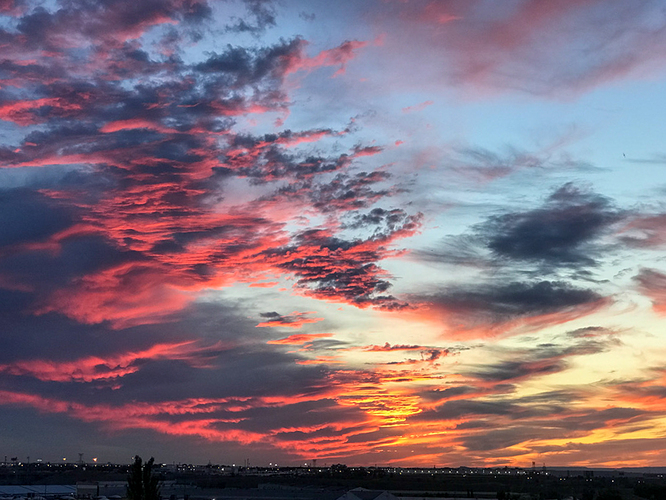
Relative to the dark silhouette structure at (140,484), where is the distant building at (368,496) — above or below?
below

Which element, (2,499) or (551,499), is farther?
(551,499)

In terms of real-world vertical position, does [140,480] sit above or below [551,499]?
above

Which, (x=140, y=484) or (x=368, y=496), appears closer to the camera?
(x=140, y=484)

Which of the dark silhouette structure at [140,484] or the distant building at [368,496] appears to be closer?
the dark silhouette structure at [140,484]

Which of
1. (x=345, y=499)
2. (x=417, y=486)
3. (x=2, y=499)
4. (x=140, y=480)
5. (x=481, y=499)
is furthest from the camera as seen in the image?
(x=417, y=486)

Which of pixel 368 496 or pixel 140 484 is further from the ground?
pixel 140 484

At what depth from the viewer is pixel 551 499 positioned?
117 meters

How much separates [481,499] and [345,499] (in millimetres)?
37863

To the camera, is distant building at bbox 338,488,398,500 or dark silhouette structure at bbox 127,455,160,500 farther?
distant building at bbox 338,488,398,500

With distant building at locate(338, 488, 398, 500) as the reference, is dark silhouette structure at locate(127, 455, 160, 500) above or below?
above

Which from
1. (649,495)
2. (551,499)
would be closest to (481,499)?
(551,499)

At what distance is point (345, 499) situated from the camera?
303 feet

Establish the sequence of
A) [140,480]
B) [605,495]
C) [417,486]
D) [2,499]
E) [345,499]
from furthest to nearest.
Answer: [417,486], [605,495], [2,499], [345,499], [140,480]

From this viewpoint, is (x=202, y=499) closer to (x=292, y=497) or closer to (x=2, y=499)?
(x=292, y=497)
